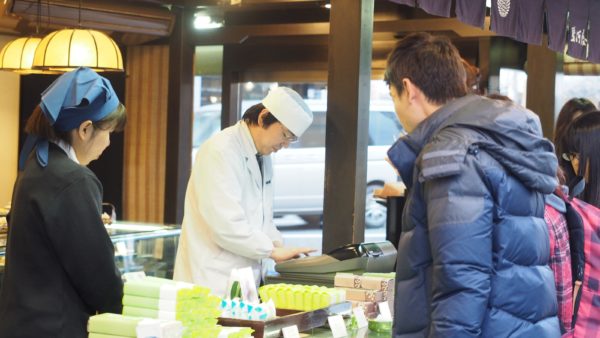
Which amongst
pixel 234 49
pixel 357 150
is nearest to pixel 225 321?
pixel 357 150

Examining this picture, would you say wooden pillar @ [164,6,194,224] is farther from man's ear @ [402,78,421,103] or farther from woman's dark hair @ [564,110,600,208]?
man's ear @ [402,78,421,103]

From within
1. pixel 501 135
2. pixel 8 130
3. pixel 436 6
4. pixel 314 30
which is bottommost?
pixel 8 130

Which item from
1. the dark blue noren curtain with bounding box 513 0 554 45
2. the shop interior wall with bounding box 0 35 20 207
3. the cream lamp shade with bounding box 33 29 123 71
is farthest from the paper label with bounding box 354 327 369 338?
the shop interior wall with bounding box 0 35 20 207

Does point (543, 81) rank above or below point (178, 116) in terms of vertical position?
above

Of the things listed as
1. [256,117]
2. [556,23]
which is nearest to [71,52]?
[256,117]

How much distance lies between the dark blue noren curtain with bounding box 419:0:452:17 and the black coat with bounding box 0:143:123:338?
304cm

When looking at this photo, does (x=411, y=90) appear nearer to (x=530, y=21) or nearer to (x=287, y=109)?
(x=287, y=109)

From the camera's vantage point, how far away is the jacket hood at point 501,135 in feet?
8.45

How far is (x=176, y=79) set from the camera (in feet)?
31.4

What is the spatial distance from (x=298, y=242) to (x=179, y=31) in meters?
4.36

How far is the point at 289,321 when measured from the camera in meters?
3.37

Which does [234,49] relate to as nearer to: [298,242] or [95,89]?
[298,242]

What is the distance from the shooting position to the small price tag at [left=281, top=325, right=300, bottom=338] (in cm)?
332

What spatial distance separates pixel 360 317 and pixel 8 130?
26.6 feet
